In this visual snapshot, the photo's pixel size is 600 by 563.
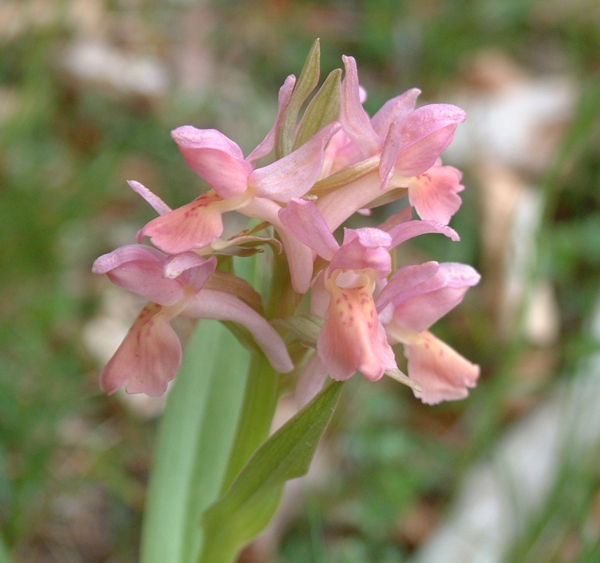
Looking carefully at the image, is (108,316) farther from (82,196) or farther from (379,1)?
(379,1)

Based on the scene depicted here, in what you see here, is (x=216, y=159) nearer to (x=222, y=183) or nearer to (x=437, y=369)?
(x=222, y=183)

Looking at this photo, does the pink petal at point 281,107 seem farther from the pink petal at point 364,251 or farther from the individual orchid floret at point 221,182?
the pink petal at point 364,251

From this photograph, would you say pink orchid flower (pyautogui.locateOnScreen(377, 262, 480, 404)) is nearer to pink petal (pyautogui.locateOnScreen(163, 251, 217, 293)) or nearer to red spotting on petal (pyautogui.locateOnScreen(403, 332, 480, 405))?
red spotting on petal (pyautogui.locateOnScreen(403, 332, 480, 405))

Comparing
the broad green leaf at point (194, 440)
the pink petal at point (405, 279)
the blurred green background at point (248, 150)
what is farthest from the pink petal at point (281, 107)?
the blurred green background at point (248, 150)

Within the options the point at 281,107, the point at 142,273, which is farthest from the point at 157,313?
the point at 281,107

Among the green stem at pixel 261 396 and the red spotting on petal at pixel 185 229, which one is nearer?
the red spotting on petal at pixel 185 229

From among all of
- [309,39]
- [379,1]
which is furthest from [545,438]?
[379,1]

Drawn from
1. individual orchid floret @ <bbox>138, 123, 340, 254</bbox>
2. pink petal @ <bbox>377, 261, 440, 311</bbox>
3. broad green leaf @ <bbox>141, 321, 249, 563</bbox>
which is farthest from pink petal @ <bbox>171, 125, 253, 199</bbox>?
broad green leaf @ <bbox>141, 321, 249, 563</bbox>
